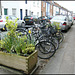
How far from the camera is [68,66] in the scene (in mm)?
3998

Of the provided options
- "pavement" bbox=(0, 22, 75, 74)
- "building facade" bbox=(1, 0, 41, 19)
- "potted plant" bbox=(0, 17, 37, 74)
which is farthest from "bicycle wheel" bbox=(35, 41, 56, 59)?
"building facade" bbox=(1, 0, 41, 19)

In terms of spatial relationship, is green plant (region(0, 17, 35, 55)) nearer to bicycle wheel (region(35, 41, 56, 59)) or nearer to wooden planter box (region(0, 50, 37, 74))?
wooden planter box (region(0, 50, 37, 74))

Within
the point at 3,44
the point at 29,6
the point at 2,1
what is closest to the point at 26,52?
the point at 3,44

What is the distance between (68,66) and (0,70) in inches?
85.2

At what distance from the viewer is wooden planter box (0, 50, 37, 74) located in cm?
326

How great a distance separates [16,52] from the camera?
352 cm

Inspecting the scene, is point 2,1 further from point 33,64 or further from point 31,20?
point 33,64

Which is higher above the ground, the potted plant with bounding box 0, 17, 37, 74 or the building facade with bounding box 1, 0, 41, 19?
the building facade with bounding box 1, 0, 41, 19

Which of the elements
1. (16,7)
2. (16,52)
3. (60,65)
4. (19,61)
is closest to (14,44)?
(16,52)

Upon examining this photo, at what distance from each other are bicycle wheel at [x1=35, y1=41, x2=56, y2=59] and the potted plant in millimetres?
1005

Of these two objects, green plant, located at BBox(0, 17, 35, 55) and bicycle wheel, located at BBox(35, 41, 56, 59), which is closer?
green plant, located at BBox(0, 17, 35, 55)

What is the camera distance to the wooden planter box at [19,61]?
3.26 m

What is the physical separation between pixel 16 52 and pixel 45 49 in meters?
1.76

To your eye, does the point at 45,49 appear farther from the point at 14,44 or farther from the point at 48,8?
the point at 48,8
